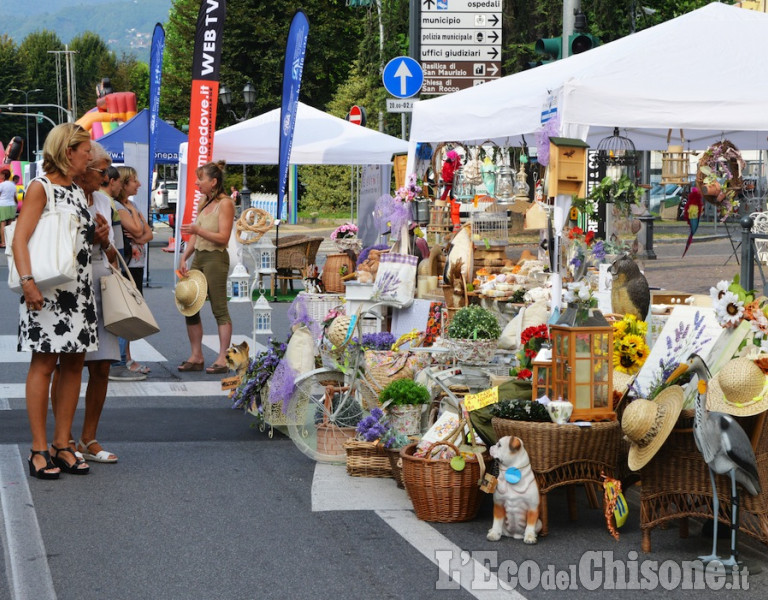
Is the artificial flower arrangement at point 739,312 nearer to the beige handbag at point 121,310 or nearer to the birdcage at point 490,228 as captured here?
the beige handbag at point 121,310

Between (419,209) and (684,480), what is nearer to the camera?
(684,480)

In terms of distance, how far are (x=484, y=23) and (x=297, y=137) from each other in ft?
16.8

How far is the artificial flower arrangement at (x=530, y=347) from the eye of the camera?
6434 millimetres

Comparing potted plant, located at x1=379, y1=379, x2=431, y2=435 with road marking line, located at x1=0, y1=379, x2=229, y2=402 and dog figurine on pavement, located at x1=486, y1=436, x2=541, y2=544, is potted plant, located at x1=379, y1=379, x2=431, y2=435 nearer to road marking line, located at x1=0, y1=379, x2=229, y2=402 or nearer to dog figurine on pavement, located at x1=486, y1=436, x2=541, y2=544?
dog figurine on pavement, located at x1=486, y1=436, x2=541, y2=544

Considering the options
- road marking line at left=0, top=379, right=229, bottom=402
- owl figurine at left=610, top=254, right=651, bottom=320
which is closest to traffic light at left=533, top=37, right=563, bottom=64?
road marking line at left=0, top=379, right=229, bottom=402

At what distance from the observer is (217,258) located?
1084 centimetres

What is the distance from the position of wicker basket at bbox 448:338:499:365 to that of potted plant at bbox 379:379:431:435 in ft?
1.36

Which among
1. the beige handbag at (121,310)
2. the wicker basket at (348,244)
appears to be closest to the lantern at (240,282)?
the wicker basket at (348,244)

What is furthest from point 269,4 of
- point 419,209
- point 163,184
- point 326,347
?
point 326,347

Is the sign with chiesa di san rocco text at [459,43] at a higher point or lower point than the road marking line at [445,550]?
higher

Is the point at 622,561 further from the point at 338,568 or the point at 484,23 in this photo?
the point at 484,23

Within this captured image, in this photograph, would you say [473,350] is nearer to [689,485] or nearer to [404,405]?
[404,405]

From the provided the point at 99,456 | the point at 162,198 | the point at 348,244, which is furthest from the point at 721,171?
the point at 162,198

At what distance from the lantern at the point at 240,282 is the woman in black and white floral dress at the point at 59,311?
8.56 m
